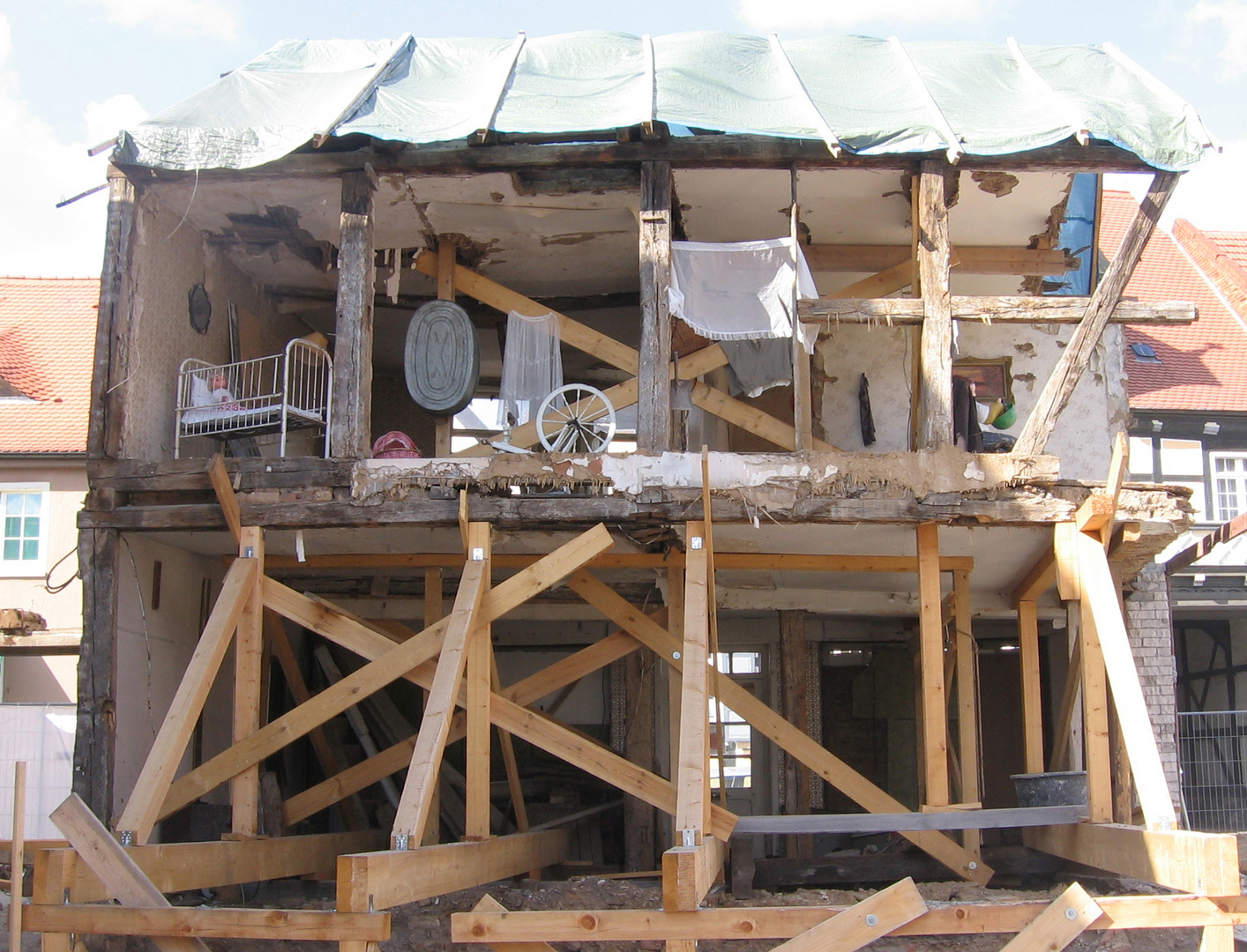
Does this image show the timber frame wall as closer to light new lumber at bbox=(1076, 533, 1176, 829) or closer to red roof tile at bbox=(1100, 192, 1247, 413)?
light new lumber at bbox=(1076, 533, 1176, 829)

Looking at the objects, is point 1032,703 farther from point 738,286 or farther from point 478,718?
point 478,718

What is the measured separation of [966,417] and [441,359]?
14.8 ft

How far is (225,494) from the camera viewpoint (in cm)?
944

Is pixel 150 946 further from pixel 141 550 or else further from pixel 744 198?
pixel 744 198

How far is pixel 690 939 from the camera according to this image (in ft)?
22.2

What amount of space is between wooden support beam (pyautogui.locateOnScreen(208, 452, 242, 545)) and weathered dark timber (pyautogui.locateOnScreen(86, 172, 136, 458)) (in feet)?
3.24

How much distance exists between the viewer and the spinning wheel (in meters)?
10.2

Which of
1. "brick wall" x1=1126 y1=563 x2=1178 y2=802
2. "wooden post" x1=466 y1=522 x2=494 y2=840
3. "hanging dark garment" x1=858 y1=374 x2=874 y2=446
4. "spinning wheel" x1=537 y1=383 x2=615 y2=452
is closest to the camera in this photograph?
"wooden post" x1=466 y1=522 x2=494 y2=840

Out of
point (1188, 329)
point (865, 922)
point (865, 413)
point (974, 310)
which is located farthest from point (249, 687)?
point (1188, 329)

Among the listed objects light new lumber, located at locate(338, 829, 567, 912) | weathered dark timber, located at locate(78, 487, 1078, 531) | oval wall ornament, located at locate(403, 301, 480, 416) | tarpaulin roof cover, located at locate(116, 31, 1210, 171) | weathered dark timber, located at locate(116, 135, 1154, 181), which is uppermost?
tarpaulin roof cover, located at locate(116, 31, 1210, 171)

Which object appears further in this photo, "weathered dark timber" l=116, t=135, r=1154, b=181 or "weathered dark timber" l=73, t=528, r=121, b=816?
"weathered dark timber" l=116, t=135, r=1154, b=181

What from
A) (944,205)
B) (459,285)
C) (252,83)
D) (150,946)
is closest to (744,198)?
(944,205)

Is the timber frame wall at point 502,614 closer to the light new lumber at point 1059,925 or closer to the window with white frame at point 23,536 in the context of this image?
the light new lumber at point 1059,925

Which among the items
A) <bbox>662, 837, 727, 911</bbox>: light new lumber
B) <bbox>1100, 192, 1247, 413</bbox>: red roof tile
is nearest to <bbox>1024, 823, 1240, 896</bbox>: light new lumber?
<bbox>662, 837, 727, 911</bbox>: light new lumber
